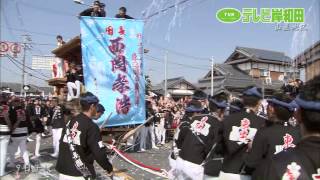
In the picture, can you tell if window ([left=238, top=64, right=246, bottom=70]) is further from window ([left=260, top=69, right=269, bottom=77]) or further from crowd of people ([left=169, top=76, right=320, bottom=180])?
crowd of people ([left=169, top=76, right=320, bottom=180])

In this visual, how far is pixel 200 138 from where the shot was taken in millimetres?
5375

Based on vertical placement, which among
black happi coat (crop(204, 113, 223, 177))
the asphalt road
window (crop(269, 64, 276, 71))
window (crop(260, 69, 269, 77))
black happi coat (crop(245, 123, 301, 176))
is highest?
window (crop(269, 64, 276, 71))

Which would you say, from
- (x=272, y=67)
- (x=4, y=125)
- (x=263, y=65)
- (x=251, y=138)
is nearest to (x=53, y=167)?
(x=4, y=125)

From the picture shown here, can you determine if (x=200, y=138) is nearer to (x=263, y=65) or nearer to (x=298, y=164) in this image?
(x=298, y=164)

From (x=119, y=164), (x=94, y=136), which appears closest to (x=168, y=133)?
(x=119, y=164)

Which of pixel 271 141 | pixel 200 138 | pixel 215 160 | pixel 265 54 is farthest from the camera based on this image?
pixel 265 54

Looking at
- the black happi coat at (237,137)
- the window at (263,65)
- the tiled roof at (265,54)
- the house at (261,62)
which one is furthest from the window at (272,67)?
the black happi coat at (237,137)

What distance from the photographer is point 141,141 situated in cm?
1444

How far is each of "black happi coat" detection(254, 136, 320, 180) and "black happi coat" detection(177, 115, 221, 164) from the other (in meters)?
3.23

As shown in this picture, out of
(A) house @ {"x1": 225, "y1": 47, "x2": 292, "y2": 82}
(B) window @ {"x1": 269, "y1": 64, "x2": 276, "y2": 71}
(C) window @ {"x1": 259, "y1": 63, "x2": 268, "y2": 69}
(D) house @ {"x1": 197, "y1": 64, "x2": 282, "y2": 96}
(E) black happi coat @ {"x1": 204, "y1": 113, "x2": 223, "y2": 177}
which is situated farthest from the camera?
(C) window @ {"x1": 259, "y1": 63, "x2": 268, "y2": 69}

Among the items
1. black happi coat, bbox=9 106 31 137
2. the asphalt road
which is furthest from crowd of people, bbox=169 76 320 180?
black happi coat, bbox=9 106 31 137

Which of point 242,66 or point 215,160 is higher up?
point 242,66

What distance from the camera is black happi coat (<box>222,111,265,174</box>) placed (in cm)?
461

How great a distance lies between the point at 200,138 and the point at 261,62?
2602 cm
